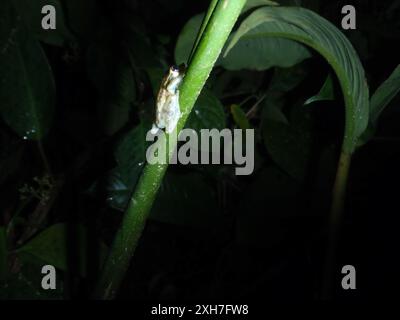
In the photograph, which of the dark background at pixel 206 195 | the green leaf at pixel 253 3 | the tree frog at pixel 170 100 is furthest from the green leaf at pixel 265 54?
the tree frog at pixel 170 100

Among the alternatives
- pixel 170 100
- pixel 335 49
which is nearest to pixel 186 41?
pixel 335 49

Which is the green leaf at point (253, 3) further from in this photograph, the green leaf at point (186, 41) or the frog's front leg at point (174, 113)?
the frog's front leg at point (174, 113)

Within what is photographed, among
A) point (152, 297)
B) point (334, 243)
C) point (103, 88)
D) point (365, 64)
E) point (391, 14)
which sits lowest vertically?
point (152, 297)

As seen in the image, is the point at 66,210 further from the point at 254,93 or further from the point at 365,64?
the point at 365,64

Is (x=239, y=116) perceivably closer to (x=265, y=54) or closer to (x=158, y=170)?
(x=265, y=54)

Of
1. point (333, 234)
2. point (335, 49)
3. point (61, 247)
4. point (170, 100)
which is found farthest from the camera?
point (61, 247)

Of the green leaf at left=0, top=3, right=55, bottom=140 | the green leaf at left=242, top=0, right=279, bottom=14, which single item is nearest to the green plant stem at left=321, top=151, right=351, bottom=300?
the green leaf at left=242, top=0, right=279, bottom=14
